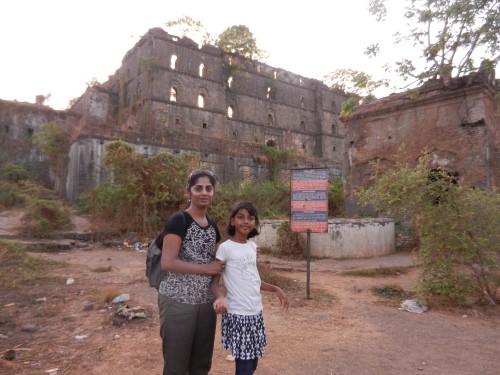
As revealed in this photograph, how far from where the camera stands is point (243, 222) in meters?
2.46

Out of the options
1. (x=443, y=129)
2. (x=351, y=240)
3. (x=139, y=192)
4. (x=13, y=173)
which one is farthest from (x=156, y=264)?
(x=13, y=173)

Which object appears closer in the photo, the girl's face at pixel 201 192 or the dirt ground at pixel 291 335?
the girl's face at pixel 201 192

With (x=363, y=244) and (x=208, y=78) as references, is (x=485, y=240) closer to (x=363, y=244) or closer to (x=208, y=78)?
(x=363, y=244)

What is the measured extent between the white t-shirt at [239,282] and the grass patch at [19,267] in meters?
5.81

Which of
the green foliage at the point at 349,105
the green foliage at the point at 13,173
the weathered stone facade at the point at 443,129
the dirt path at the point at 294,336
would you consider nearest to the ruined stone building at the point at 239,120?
the weathered stone facade at the point at 443,129

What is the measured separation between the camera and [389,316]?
16.7 feet

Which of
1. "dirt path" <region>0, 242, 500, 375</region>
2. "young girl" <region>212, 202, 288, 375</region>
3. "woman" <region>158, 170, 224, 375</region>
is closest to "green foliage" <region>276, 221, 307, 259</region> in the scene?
"dirt path" <region>0, 242, 500, 375</region>

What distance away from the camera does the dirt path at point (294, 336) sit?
342 centimetres

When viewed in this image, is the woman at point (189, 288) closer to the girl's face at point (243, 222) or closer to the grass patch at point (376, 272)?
the girl's face at point (243, 222)

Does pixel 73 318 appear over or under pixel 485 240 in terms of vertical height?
under

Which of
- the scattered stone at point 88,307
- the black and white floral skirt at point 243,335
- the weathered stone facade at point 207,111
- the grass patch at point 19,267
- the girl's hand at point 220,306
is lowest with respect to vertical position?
the scattered stone at point 88,307

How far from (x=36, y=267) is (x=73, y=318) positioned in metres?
3.92

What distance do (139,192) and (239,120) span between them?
20.8 metres

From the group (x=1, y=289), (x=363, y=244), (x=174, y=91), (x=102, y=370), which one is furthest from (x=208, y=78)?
(x=102, y=370)
